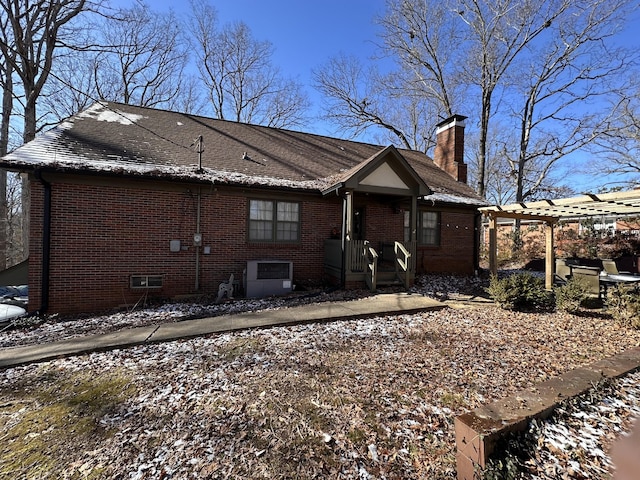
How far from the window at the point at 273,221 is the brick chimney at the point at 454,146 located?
9.42 m

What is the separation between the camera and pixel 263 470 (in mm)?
2188

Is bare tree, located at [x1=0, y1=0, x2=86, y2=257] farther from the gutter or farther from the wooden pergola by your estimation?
the wooden pergola

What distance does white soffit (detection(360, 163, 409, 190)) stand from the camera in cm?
884

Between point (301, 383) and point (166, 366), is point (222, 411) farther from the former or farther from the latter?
point (166, 366)

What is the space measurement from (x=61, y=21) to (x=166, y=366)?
1702cm

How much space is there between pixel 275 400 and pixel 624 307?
6.95 m

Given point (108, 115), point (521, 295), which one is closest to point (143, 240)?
Result: point (108, 115)

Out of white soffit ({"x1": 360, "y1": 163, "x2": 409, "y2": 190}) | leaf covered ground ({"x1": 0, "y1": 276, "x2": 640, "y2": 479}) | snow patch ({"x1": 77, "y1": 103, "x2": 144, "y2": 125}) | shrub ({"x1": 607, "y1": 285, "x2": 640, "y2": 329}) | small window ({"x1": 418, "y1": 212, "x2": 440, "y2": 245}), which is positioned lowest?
leaf covered ground ({"x1": 0, "y1": 276, "x2": 640, "y2": 479})

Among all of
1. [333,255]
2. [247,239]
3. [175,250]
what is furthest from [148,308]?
[333,255]

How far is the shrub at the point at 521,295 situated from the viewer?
21.5ft

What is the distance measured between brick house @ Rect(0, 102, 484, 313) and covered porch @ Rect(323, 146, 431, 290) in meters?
0.04

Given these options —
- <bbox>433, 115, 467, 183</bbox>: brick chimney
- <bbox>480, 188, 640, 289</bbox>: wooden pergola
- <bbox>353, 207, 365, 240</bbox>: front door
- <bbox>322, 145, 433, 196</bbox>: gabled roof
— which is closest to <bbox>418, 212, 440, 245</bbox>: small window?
<bbox>322, 145, 433, 196</bbox>: gabled roof

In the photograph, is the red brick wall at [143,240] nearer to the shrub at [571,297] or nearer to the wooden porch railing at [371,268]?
the wooden porch railing at [371,268]

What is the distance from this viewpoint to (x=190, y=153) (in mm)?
9164
